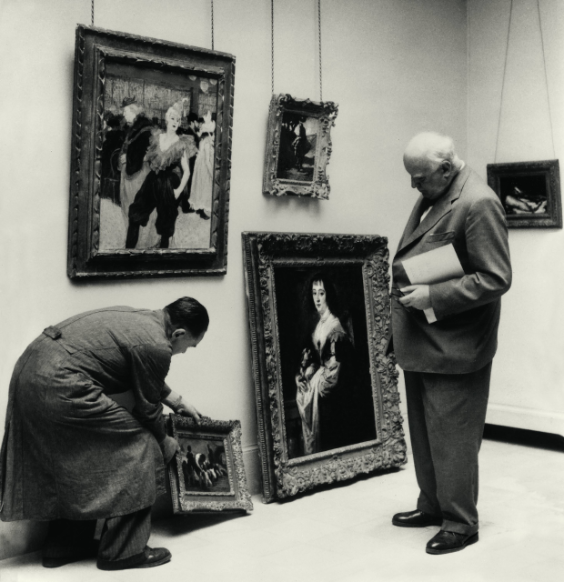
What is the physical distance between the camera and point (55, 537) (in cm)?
389

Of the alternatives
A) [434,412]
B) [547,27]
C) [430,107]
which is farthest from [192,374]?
[547,27]

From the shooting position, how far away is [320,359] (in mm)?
5215

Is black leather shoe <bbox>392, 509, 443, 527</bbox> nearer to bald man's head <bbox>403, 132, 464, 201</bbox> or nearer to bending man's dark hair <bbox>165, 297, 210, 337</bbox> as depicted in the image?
bending man's dark hair <bbox>165, 297, 210, 337</bbox>

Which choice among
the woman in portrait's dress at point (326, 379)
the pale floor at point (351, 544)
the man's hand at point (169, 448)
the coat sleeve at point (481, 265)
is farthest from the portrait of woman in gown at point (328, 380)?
the coat sleeve at point (481, 265)

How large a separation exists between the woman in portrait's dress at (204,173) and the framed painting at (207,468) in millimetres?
1156

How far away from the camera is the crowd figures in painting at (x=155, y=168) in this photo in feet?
13.9

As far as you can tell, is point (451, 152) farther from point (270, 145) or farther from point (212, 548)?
point (212, 548)

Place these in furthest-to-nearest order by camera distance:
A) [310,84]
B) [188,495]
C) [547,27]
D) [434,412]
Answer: [547,27]
[310,84]
[188,495]
[434,412]

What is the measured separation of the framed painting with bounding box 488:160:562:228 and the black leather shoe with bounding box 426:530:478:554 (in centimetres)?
282

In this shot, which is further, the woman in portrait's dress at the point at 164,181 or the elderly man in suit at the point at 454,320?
the woman in portrait's dress at the point at 164,181

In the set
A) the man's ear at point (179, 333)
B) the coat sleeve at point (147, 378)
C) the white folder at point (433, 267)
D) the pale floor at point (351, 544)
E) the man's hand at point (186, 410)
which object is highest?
the white folder at point (433, 267)

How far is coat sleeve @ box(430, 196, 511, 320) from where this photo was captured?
3.83m

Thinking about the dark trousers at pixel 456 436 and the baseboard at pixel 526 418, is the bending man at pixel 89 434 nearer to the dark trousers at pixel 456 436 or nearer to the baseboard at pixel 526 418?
the dark trousers at pixel 456 436

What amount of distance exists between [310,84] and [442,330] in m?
2.06
